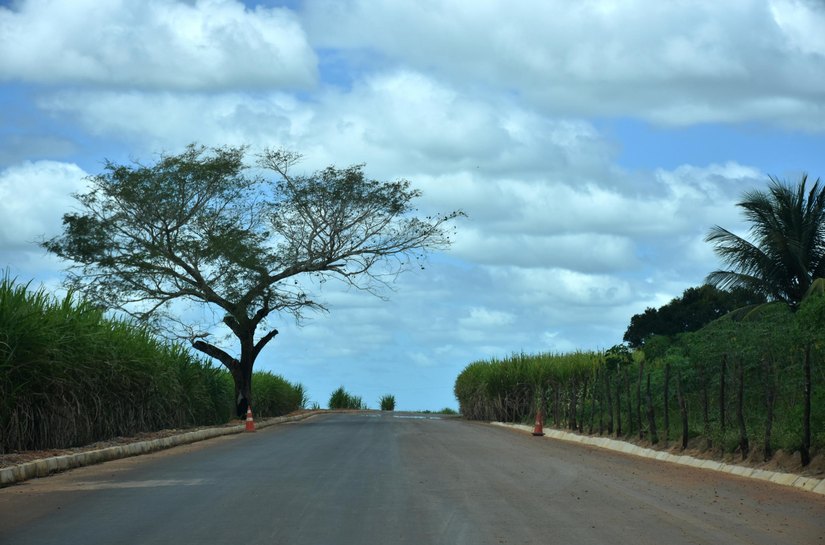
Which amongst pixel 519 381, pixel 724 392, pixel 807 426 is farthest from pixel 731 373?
pixel 519 381

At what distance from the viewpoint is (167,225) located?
38656mm

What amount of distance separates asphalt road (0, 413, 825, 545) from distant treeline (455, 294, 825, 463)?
4.12 feet

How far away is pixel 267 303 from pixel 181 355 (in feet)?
33.9

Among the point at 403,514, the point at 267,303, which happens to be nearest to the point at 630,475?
the point at 403,514

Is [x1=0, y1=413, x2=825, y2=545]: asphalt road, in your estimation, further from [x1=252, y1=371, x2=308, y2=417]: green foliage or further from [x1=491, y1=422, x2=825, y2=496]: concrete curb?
[x1=252, y1=371, x2=308, y2=417]: green foliage

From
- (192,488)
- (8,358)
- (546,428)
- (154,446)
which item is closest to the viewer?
(192,488)

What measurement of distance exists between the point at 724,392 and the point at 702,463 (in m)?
1.88

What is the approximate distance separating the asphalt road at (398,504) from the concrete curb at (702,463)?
358 millimetres

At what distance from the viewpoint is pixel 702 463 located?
1783 centimetres

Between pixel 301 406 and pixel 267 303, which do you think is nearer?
pixel 267 303

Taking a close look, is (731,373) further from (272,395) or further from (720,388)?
(272,395)

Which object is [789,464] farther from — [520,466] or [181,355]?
[181,355]

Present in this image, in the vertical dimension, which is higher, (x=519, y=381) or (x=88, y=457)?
(x=519, y=381)

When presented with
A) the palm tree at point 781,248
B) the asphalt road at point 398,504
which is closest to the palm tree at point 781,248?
the palm tree at point 781,248
